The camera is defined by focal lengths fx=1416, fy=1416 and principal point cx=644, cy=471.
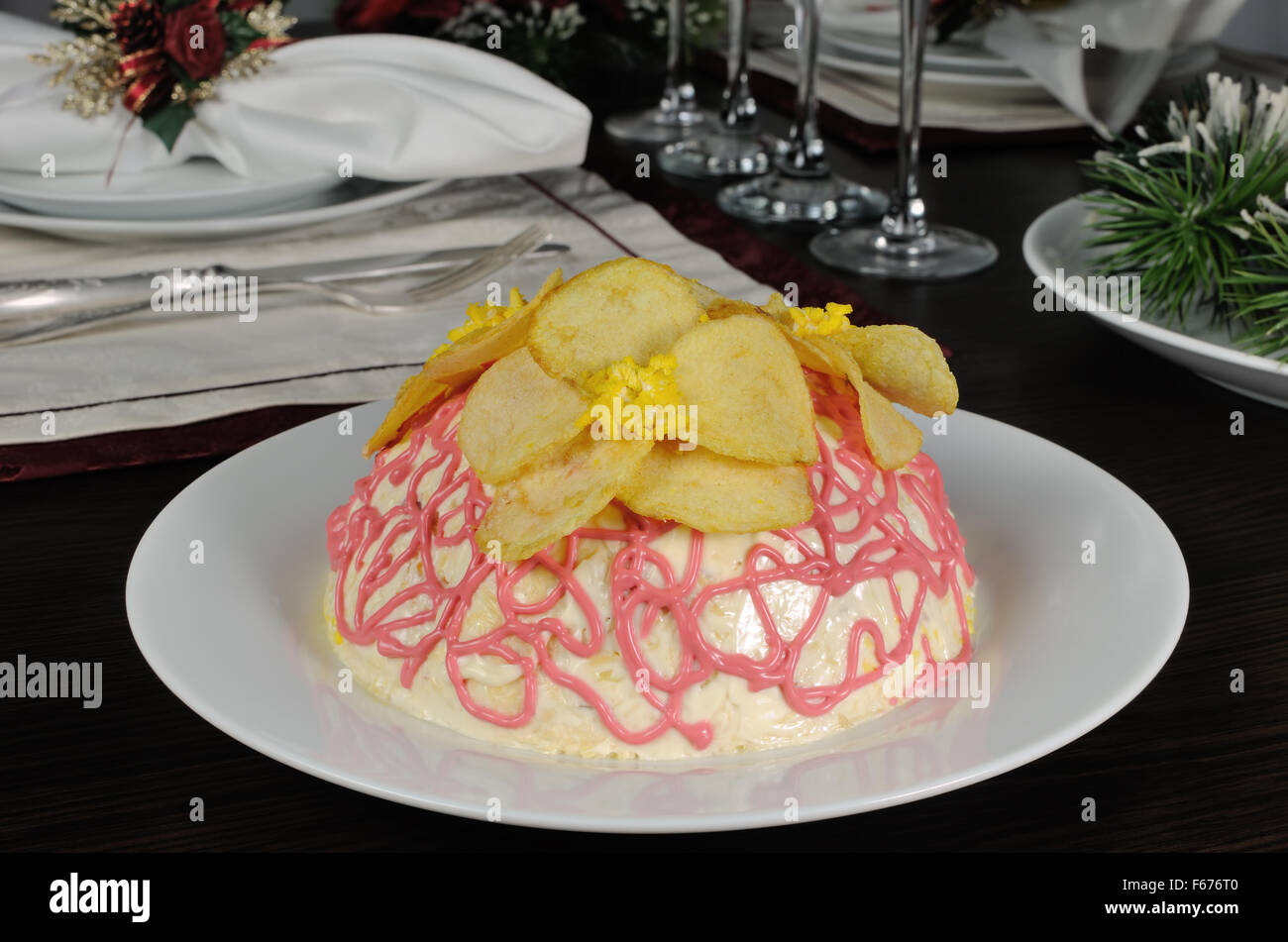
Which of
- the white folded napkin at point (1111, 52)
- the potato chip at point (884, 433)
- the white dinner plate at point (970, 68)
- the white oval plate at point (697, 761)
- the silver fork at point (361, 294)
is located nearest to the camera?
the white oval plate at point (697, 761)

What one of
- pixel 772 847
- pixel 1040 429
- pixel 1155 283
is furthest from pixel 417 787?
pixel 1155 283

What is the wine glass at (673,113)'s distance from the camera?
1948 millimetres

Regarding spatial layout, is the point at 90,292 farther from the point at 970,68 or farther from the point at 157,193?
the point at 970,68

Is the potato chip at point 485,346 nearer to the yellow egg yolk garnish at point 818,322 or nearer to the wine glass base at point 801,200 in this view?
the yellow egg yolk garnish at point 818,322

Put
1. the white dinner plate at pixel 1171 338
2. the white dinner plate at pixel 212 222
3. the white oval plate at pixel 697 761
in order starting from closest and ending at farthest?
the white oval plate at pixel 697 761
the white dinner plate at pixel 1171 338
the white dinner plate at pixel 212 222

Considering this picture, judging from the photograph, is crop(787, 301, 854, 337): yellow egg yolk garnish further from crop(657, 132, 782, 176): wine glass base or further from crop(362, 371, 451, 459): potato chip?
crop(657, 132, 782, 176): wine glass base

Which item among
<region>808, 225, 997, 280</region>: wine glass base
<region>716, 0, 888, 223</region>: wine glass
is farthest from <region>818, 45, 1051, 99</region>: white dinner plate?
<region>808, 225, 997, 280</region>: wine glass base

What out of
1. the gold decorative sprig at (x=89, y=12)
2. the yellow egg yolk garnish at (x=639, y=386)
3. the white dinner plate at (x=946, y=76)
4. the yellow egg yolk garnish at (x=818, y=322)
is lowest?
the white dinner plate at (x=946, y=76)

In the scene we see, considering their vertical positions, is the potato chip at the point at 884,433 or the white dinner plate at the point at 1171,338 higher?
the potato chip at the point at 884,433

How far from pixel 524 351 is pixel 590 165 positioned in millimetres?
1138

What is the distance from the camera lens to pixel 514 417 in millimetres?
675

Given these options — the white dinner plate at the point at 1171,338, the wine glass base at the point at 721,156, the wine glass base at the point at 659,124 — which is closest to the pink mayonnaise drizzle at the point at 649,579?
the white dinner plate at the point at 1171,338

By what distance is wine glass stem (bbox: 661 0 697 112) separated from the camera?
6.35ft

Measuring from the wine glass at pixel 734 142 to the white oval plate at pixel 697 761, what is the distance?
3.21 ft
